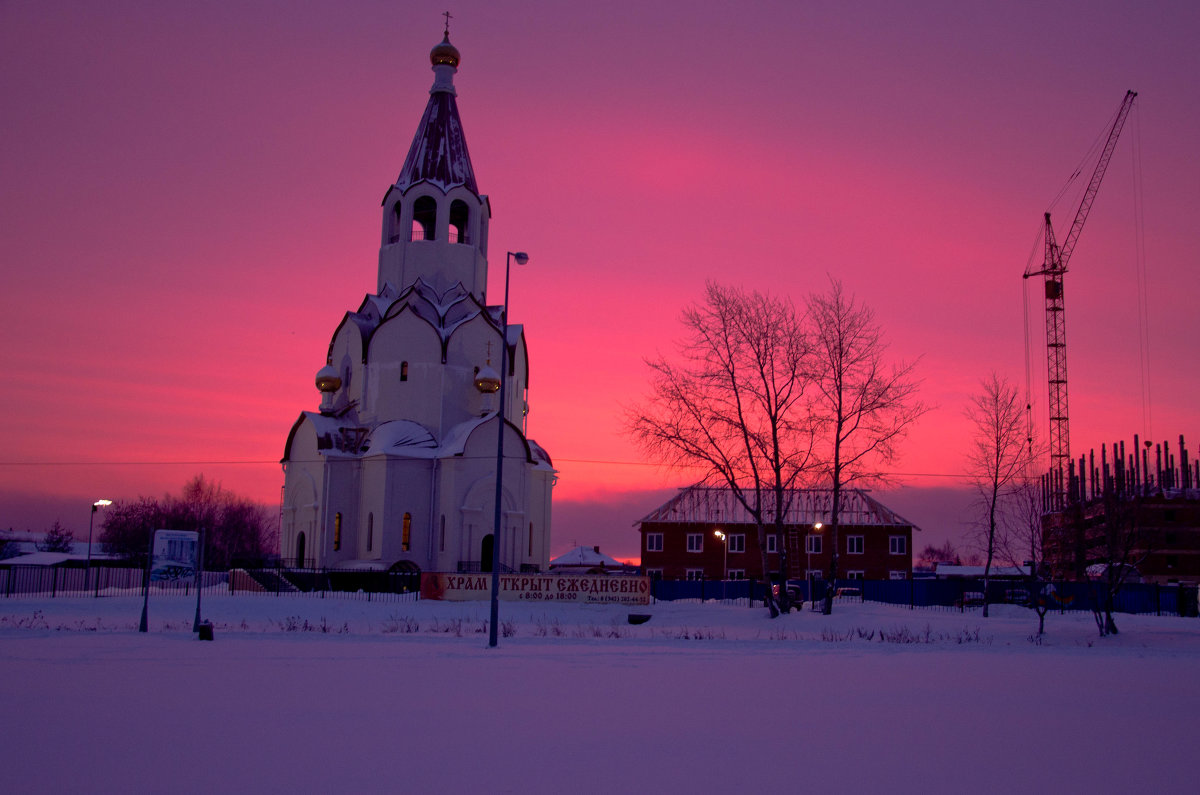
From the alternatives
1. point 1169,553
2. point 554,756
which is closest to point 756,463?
point 554,756

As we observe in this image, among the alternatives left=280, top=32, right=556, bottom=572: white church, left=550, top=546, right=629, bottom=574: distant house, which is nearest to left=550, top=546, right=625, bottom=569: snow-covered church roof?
left=550, top=546, right=629, bottom=574: distant house

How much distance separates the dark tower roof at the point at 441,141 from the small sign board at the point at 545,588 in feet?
65.1

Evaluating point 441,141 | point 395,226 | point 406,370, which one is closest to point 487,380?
point 406,370

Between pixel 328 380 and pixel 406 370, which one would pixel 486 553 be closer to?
pixel 406 370

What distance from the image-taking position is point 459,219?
47031 millimetres

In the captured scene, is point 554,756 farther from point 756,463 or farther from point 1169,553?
point 1169,553

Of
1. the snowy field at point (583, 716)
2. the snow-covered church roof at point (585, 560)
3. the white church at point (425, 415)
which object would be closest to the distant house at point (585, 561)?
the snow-covered church roof at point (585, 560)

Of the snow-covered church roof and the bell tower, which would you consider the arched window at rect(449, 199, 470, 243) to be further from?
the snow-covered church roof

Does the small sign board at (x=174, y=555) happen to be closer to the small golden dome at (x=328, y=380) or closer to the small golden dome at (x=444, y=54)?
the small golden dome at (x=328, y=380)

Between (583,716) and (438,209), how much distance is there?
123 feet

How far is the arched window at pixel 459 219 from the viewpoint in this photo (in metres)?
46.2

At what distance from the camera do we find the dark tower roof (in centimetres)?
4594

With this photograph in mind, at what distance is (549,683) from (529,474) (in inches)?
1204

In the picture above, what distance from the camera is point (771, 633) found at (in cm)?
2548
